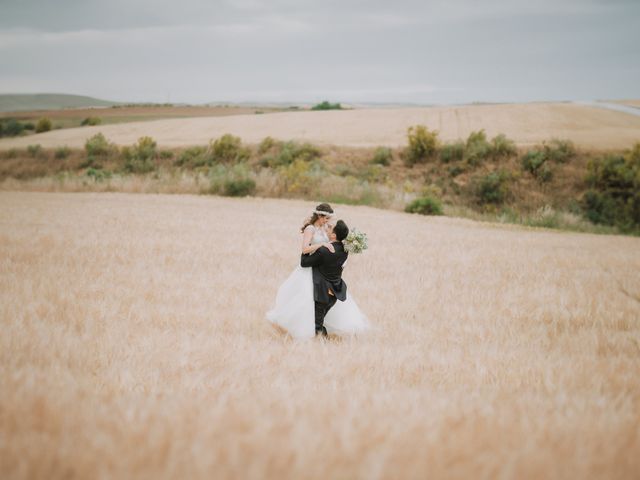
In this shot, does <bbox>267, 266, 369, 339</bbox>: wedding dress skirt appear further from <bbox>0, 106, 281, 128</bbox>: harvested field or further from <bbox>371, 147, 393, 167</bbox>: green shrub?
<bbox>0, 106, 281, 128</bbox>: harvested field

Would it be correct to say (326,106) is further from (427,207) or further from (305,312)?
(305,312)

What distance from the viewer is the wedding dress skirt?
6531 mm

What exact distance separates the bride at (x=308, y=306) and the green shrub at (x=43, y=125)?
93564 millimetres

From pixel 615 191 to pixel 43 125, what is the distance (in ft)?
279

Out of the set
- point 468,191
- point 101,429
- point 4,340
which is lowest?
point 468,191

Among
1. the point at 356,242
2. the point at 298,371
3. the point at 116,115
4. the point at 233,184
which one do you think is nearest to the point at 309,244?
the point at 356,242

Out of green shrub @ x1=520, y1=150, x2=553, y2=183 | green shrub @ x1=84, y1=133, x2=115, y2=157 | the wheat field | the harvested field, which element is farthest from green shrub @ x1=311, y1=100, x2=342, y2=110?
the wheat field

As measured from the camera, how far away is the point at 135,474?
2107mm

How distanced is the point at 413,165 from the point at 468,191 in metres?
8.65

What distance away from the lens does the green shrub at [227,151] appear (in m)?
54.7

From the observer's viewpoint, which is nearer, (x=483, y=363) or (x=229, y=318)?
(x=483, y=363)

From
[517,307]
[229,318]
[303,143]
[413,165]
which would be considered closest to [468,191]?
[413,165]

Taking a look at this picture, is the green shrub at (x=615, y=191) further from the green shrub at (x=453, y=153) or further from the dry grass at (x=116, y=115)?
the dry grass at (x=116, y=115)

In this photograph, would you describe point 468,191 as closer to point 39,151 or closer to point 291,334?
point 291,334
